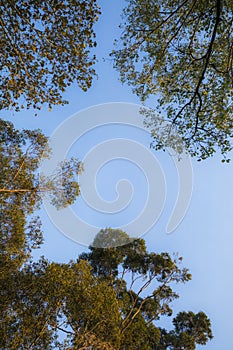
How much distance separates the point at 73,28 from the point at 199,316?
77.7ft

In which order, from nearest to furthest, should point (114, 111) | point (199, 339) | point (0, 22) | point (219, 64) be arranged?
point (0, 22) < point (219, 64) < point (199, 339) < point (114, 111)

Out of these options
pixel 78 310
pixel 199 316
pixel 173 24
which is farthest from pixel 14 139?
pixel 199 316

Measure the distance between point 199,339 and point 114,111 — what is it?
19.2 metres

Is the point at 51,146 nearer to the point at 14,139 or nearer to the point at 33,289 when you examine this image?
the point at 14,139

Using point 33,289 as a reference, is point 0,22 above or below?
above

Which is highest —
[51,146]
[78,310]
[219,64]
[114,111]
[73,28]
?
[114,111]

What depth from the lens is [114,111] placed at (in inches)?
1076

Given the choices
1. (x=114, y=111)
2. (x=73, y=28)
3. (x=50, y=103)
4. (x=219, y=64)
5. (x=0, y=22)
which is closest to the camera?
(x=0, y=22)

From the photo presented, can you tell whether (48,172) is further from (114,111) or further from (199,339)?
(199,339)

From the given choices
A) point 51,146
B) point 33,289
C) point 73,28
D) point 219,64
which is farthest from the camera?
point 51,146

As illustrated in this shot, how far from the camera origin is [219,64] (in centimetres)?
955

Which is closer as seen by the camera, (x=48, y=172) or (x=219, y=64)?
(x=219, y=64)

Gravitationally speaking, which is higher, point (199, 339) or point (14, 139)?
point (14, 139)

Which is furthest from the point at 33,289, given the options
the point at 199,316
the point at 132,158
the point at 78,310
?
the point at 199,316
